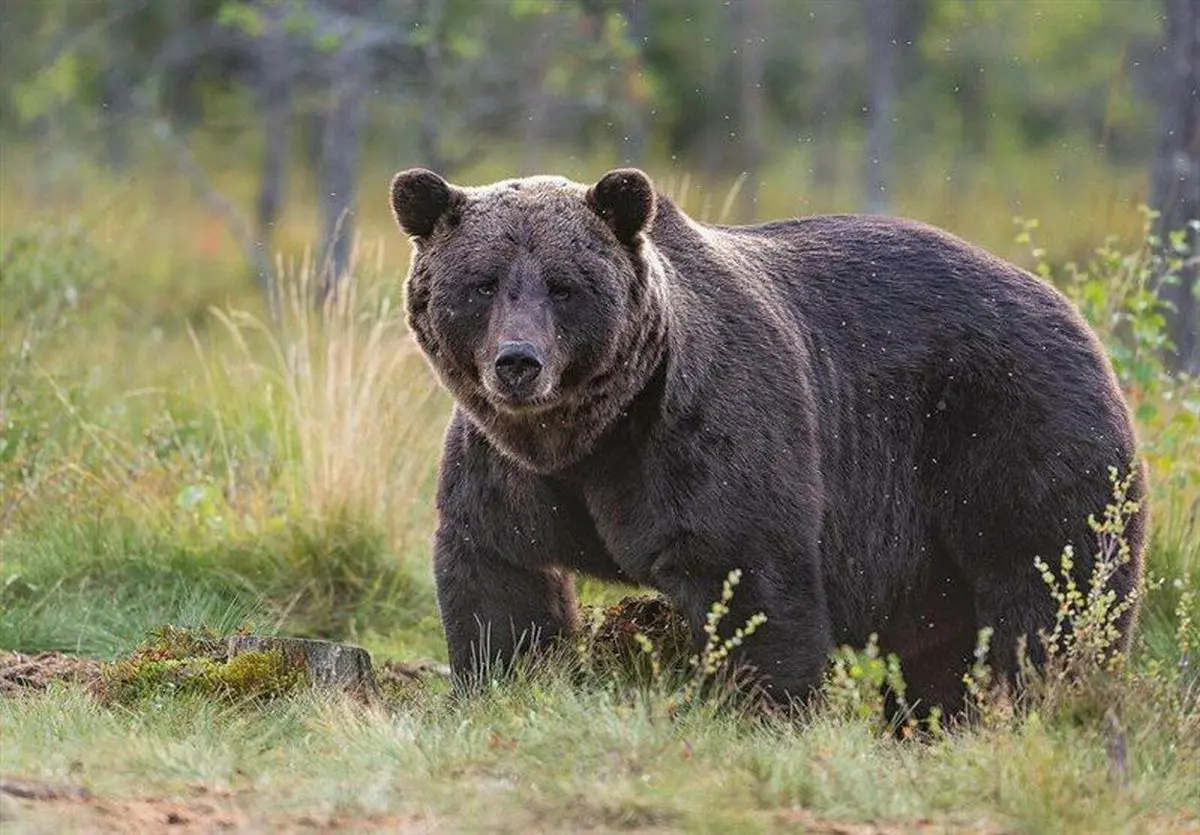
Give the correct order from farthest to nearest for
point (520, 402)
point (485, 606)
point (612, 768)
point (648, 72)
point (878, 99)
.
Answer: point (878, 99), point (648, 72), point (485, 606), point (520, 402), point (612, 768)

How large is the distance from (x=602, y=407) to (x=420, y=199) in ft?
2.79

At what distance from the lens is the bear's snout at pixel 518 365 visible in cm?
548

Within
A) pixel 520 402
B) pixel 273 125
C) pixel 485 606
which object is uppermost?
pixel 520 402

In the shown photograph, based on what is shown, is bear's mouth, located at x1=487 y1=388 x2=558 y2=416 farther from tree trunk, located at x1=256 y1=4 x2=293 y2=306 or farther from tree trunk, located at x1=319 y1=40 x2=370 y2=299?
tree trunk, located at x1=256 y1=4 x2=293 y2=306

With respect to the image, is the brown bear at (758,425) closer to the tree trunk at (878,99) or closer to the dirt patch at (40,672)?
the dirt patch at (40,672)

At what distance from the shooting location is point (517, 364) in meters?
5.52

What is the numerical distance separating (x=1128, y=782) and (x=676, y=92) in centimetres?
2451

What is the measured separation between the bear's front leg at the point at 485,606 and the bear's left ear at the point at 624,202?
1.10m

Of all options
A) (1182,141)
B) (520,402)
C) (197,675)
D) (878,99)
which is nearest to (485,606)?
(520,402)

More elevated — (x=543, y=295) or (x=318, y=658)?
(x=543, y=295)

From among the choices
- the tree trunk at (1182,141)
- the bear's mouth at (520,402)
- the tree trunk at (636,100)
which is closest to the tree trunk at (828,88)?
the tree trunk at (636,100)

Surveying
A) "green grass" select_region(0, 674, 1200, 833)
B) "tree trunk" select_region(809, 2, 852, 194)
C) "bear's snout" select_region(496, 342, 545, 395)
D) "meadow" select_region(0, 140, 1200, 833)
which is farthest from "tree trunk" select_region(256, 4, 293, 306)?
"green grass" select_region(0, 674, 1200, 833)

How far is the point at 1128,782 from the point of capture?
4762 mm

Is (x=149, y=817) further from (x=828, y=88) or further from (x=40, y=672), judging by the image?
(x=828, y=88)
